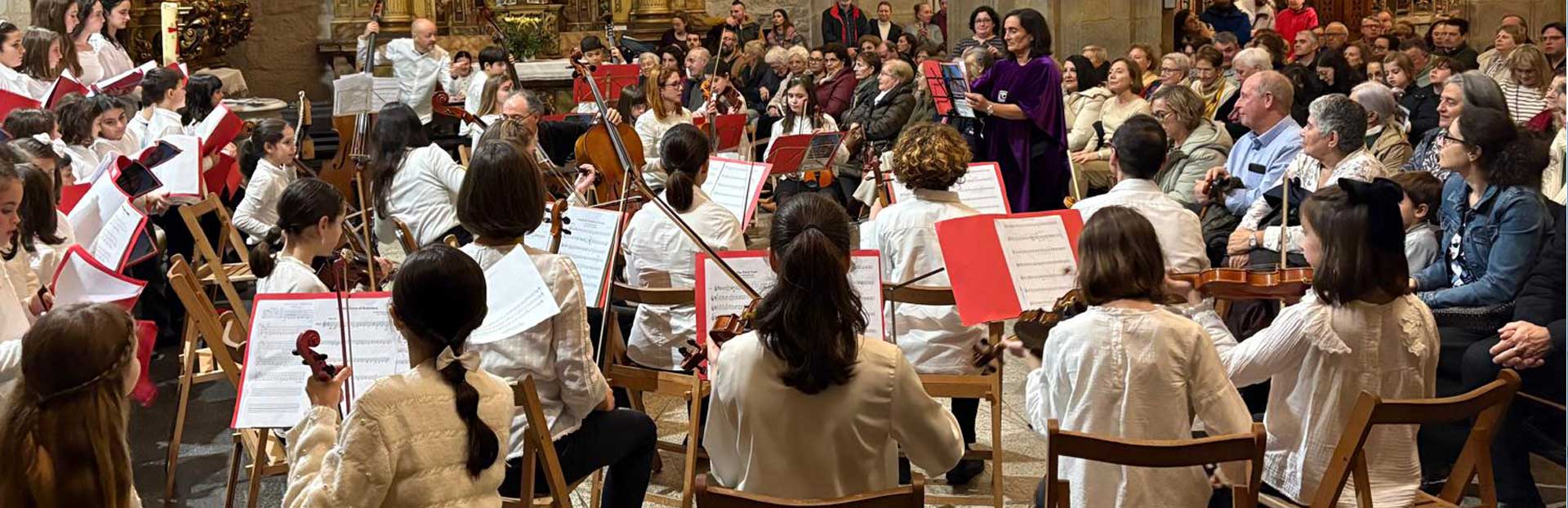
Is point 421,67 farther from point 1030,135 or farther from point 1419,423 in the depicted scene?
point 1419,423

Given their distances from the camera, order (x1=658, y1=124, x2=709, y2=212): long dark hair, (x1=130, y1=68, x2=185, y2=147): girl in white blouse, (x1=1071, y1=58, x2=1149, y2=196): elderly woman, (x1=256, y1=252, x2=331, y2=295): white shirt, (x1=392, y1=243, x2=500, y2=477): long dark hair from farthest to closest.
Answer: (x1=1071, y1=58, x2=1149, y2=196): elderly woman, (x1=130, y1=68, x2=185, y2=147): girl in white blouse, (x1=658, y1=124, x2=709, y2=212): long dark hair, (x1=256, y1=252, x2=331, y2=295): white shirt, (x1=392, y1=243, x2=500, y2=477): long dark hair

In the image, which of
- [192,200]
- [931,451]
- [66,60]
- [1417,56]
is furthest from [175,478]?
[1417,56]

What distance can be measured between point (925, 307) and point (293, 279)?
62.8 inches

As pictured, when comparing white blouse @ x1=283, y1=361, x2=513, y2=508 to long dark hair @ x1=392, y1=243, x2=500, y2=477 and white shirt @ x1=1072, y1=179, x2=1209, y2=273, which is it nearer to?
long dark hair @ x1=392, y1=243, x2=500, y2=477

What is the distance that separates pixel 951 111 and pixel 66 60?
14.8 ft

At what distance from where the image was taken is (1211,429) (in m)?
2.72

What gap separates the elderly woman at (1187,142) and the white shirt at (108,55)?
575cm

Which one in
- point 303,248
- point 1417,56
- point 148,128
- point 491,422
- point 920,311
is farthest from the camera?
point 1417,56

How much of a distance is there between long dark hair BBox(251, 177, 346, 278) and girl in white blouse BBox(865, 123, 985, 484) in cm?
144

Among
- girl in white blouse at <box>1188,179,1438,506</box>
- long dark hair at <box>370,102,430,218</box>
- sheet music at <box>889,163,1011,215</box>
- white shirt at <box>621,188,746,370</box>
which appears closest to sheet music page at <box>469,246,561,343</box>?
white shirt at <box>621,188,746,370</box>

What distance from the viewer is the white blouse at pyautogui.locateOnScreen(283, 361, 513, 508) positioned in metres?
2.28

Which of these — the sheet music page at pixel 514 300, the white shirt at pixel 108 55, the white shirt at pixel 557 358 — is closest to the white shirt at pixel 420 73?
the white shirt at pixel 108 55

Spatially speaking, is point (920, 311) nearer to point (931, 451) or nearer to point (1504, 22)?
point (931, 451)

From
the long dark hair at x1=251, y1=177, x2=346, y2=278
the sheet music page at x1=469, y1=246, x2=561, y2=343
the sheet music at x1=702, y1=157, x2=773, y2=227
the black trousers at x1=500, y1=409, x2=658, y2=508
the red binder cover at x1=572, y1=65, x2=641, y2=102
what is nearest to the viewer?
the sheet music page at x1=469, y1=246, x2=561, y2=343
